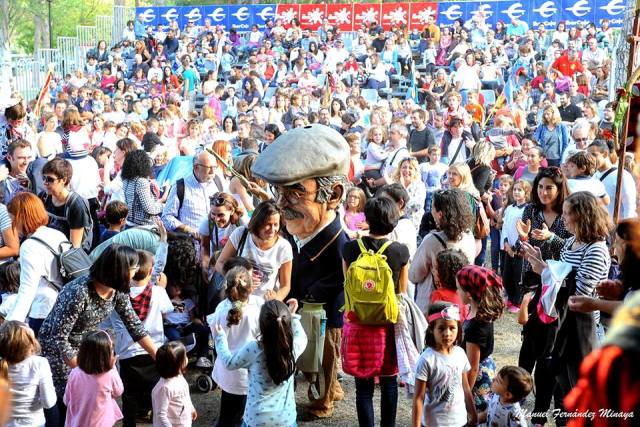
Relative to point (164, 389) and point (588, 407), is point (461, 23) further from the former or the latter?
point (588, 407)

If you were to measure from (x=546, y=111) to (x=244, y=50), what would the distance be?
16801mm

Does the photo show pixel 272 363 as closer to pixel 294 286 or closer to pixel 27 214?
pixel 294 286

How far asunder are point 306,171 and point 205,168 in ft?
10.8

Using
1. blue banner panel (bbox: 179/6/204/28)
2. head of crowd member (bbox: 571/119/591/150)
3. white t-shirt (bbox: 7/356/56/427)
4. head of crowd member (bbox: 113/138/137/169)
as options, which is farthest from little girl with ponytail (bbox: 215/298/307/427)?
blue banner panel (bbox: 179/6/204/28)

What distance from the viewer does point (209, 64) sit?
25.3 m

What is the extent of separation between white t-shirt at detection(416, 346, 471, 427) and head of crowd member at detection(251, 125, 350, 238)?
1000mm

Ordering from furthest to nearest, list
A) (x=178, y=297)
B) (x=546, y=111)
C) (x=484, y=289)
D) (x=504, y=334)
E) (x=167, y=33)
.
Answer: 1. (x=167, y=33)
2. (x=546, y=111)
3. (x=504, y=334)
4. (x=178, y=297)
5. (x=484, y=289)

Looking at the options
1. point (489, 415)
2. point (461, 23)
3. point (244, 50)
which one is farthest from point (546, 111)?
point (244, 50)

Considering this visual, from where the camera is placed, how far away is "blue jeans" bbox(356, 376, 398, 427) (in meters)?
4.96

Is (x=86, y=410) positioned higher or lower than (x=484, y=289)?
lower

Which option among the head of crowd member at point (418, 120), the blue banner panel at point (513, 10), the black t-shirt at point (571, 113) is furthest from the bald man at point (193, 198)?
the blue banner panel at point (513, 10)

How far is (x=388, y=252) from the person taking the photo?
197 inches

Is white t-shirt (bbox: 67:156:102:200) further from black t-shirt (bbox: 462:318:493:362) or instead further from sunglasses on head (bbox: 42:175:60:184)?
black t-shirt (bbox: 462:318:493:362)

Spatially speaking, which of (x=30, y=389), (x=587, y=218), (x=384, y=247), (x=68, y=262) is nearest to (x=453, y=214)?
(x=384, y=247)
